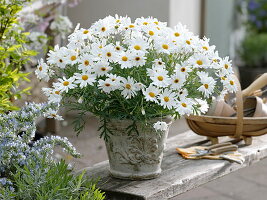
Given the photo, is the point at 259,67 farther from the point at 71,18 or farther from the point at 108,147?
the point at 108,147

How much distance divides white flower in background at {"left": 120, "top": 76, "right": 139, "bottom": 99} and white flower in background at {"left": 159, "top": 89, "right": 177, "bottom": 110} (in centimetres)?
10

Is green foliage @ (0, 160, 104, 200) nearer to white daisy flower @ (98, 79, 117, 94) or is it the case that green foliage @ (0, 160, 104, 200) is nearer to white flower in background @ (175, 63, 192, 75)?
Answer: white daisy flower @ (98, 79, 117, 94)

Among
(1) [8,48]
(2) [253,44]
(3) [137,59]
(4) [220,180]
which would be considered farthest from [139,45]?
(2) [253,44]

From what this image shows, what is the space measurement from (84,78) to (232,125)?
2.89 feet

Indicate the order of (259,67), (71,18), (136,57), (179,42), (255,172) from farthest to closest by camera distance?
(259,67) < (71,18) < (255,172) < (179,42) < (136,57)

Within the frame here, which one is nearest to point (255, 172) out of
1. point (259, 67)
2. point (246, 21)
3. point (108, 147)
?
point (108, 147)

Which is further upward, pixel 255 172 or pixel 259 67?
pixel 259 67

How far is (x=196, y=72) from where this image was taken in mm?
2289

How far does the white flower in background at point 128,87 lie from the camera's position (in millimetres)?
2162

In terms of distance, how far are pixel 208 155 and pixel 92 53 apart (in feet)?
2.56

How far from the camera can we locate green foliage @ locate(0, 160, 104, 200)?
2.12 metres

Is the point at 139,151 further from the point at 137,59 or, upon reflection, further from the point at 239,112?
the point at 239,112

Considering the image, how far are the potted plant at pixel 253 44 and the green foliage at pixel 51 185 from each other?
17.1ft

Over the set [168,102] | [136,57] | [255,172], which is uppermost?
→ [136,57]
